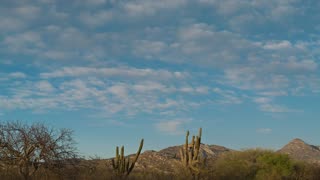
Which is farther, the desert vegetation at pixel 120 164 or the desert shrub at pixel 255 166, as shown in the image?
the desert shrub at pixel 255 166

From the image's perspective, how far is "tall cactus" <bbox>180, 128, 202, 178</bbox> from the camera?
35562 mm

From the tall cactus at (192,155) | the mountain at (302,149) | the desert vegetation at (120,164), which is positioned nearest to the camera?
the desert vegetation at (120,164)

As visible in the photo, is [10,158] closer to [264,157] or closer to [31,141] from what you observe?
[31,141]

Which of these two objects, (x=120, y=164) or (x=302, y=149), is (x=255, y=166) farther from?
(x=302, y=149)

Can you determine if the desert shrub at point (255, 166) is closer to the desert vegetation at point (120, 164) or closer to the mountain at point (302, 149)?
the desert vegetation at point (120, 164)

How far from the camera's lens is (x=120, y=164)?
33.3 m

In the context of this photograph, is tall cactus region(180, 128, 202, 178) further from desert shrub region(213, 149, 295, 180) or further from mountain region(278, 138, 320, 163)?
mountain region(278, 138, 320, 163)

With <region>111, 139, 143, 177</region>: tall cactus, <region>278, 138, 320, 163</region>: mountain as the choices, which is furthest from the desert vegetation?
<region>278, 138, 320, 163</region>: mountain

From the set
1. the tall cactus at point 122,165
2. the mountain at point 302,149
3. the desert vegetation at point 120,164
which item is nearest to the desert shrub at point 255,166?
the desert vegetation at point 120,164

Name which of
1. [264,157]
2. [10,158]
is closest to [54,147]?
[10,158]

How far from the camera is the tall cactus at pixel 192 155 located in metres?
35.6

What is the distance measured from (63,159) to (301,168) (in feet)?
83.8

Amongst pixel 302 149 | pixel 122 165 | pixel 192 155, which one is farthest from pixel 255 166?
pixel 302 149

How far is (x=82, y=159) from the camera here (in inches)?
1085
